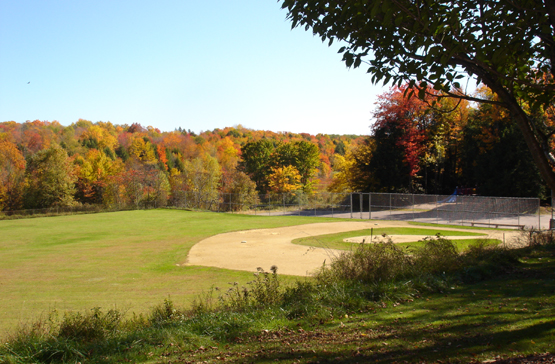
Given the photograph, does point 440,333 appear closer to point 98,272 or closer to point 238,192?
point 98,272

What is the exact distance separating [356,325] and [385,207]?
32073 millimetres

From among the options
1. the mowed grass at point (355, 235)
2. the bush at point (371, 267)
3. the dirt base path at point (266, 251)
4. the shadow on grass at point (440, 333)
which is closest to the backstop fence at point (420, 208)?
the mowed grass at point (355, 235)

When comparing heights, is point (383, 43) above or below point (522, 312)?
above

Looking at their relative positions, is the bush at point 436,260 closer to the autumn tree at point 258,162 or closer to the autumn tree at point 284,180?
the autumn tree at point 284,180

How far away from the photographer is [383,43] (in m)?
5.82

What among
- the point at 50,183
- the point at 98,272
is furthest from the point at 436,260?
the point at 50,183

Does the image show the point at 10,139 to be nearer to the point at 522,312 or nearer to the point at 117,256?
the point at 117,256

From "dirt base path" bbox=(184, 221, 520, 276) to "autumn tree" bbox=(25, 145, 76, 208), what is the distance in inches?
1882

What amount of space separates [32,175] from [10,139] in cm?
2717

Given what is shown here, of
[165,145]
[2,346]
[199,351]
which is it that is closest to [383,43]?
[199,351]

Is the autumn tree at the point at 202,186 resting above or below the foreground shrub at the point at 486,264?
above

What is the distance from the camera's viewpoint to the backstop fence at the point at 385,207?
1076 inches

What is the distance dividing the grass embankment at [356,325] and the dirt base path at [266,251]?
14.3 feet

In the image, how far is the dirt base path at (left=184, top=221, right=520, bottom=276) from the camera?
16.4 metres
